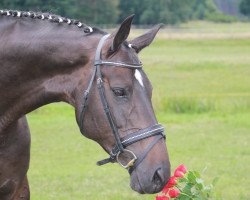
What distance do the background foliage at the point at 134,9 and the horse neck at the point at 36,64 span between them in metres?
0.42

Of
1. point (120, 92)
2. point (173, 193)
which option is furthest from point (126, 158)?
point (173, 193)

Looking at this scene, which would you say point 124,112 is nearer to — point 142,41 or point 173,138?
point 142,41

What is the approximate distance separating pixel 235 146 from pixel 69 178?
13.1 ft

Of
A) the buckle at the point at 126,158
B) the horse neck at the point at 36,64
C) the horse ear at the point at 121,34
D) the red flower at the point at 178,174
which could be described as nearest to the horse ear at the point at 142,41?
the horse ear at the point at 121,34

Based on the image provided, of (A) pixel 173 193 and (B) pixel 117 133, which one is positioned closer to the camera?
(B) pixel 117 133

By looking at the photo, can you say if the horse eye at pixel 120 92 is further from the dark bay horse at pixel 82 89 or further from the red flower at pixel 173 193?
the red flower at pixel 173 193

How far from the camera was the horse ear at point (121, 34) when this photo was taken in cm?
402

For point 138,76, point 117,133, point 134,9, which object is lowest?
point 134,9

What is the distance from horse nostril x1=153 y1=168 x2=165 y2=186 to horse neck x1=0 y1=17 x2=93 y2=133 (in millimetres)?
764

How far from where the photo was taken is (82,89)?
4309 millimetres

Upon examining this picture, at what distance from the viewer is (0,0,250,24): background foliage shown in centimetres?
1008

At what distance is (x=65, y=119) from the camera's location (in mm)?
17219

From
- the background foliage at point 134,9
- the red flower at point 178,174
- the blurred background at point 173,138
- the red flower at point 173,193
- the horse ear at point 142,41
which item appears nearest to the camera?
the horse ear at point 142,41

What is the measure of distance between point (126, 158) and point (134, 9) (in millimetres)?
63067
